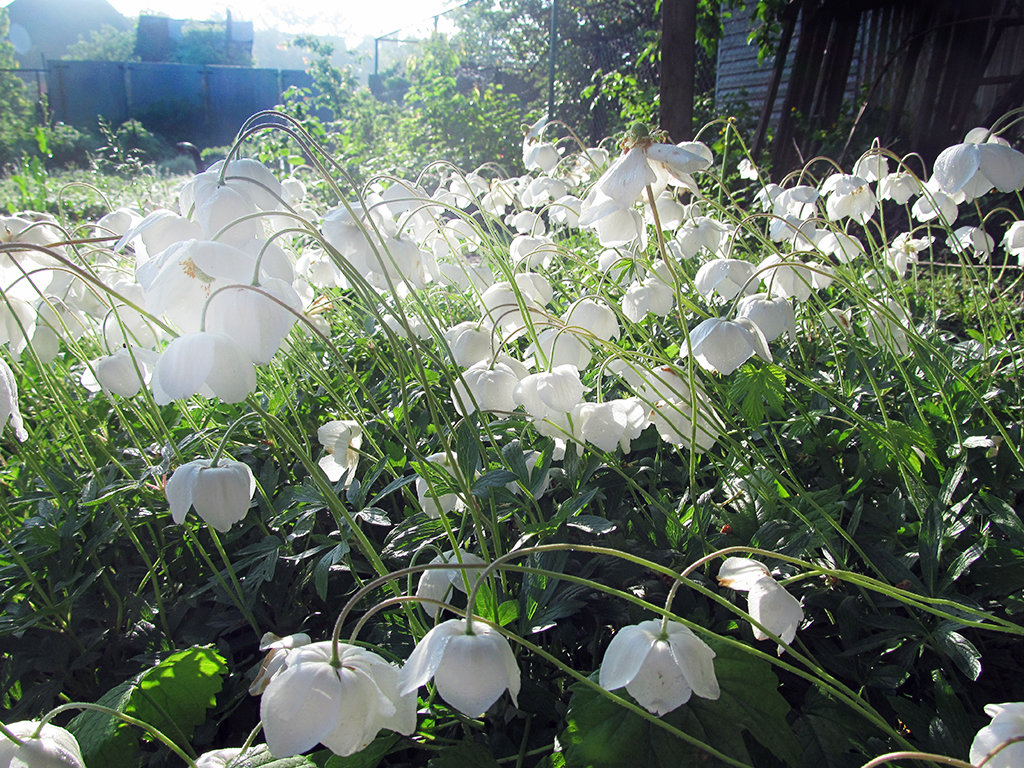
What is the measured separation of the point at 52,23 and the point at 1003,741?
4019 centimetres

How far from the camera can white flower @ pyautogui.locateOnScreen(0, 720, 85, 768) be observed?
1.82 ft

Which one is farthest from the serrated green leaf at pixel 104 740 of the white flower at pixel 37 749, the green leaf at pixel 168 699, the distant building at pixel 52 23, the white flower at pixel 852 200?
the distant building at pixel 52 23

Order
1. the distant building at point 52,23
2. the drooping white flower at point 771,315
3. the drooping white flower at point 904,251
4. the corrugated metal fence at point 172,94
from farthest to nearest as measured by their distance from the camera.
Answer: the distant building at point 52,23 → the corrugated metal fence at point 172,94 → the drooping white flower at point 904,251 → the drooping white flower at point 771,315

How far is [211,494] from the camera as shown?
800 millimetres

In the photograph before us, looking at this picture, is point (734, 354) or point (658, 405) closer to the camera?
point (734, 354)

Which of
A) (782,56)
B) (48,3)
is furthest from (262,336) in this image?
(48,3)

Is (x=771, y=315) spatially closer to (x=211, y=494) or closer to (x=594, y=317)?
(x=594, y=317)

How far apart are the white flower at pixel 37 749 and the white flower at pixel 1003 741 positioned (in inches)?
28.2

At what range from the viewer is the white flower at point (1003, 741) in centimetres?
48

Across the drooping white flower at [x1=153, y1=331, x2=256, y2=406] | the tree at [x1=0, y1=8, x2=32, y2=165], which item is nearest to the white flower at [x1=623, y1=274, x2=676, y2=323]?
the drooping white flower at [x1=153, y1=331, x2=256, y2=406]

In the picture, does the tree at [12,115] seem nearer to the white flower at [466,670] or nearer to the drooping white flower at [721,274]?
the drooping white flower at [721,274]

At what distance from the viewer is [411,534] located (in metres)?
1.10

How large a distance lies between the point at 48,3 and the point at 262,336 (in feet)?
129

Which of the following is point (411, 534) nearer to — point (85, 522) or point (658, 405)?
point (658, 405)
